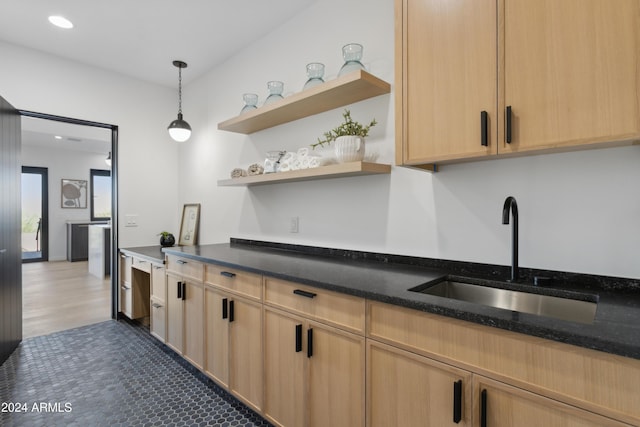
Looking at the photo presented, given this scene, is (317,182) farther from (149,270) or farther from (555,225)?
(149,270)

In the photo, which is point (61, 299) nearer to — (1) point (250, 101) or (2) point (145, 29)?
(2) point (145, 29)

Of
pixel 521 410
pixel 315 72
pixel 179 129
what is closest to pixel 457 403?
pixel 521 410

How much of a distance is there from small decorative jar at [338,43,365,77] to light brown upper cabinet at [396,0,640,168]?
1.44ft

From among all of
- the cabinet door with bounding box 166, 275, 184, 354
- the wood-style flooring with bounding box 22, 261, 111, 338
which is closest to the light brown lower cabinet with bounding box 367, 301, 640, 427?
the cabinet door with bounding box 166, 275, 184, 354

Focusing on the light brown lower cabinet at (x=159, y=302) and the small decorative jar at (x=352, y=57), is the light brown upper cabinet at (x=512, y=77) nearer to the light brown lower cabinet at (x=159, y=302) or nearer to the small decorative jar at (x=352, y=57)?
the small decorative jar at (x=352, y=57)

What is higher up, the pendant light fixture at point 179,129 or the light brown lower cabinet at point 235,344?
the pendant light fixture at point 179,129

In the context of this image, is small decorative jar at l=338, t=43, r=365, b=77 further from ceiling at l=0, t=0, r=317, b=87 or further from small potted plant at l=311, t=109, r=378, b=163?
ceiling at l=0, t=0, r=317, b=87

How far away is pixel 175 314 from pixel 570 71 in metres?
2.81

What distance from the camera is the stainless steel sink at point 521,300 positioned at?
125 cm

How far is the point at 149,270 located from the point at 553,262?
10.1 ft

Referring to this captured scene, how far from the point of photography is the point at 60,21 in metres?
2.69

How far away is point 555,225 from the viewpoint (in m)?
1.45

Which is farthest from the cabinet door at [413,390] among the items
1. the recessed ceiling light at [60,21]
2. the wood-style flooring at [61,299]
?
the wood-style flooring at [61,299]

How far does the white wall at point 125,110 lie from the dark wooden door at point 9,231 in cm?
37
